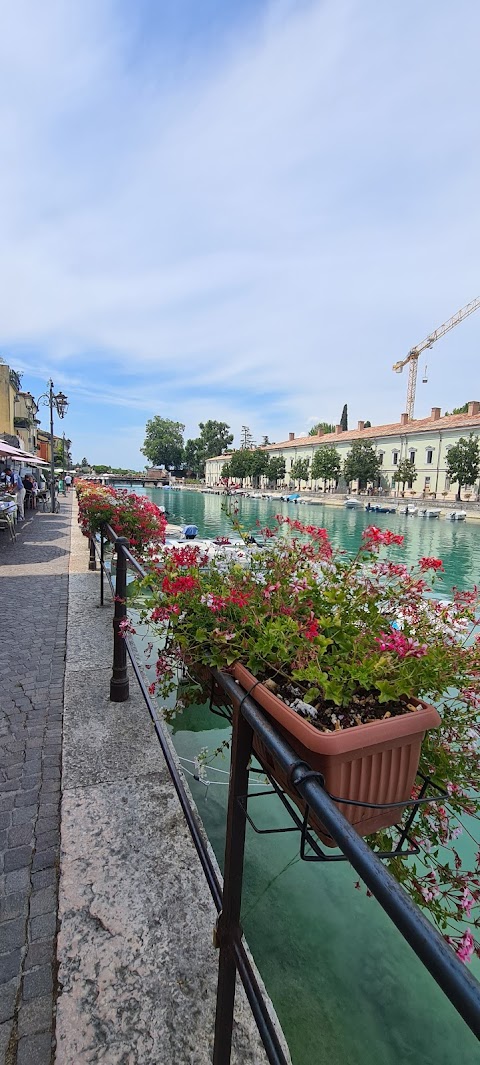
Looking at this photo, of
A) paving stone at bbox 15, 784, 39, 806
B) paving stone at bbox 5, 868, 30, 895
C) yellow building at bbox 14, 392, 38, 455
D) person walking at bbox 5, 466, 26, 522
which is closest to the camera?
paving stone at bbox 5, 868, 30, 895

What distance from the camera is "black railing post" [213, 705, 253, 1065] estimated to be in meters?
1.13

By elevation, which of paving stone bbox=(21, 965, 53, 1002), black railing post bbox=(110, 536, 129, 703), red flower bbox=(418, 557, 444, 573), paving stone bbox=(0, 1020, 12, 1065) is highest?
red flower bbox=(418, 557, 444, 573)

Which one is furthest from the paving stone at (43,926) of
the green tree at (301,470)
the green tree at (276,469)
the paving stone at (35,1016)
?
the green tree at (276,469)

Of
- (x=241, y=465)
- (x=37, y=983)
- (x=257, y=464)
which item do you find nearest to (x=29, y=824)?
(x=37, y=983)

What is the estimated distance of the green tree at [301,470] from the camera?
7019 centimetres

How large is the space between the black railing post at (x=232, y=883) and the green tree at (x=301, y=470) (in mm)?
69724

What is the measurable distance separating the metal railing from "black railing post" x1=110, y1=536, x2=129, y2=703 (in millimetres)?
1476

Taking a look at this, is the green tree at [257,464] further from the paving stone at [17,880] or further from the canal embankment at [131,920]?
the paving stone at [17,880]

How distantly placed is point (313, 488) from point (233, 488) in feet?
227

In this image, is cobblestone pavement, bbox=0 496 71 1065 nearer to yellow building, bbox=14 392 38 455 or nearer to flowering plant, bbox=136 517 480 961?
flowering plant, bbox=136 517 480 961

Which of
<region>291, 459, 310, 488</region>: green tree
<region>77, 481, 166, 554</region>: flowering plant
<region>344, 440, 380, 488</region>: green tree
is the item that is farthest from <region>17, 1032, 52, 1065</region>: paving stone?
<region>291, 459, 310, 488</region>: green tree

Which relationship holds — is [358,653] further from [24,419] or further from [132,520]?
[24,419]

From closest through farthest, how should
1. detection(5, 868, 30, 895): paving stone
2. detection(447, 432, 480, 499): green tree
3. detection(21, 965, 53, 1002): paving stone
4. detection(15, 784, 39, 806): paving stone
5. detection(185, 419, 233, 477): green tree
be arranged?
detection(21, 965, 53, 1002): paving stone, detection(5, 868, 30, 895): paving stone, detection(15, 784, 39, 806): paving stone, detection(447, 432, 480, 499): green tree, detection(185, 419, 233, 477): green tree

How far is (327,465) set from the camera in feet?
203
